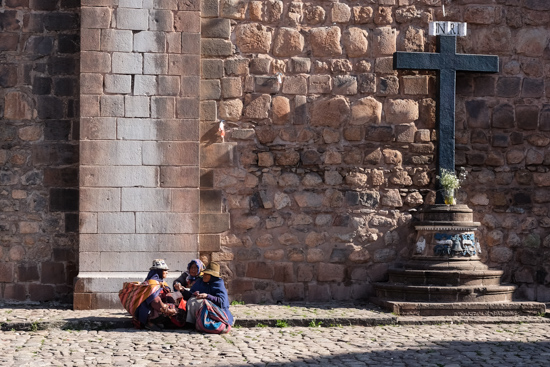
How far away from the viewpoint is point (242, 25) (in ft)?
28.2

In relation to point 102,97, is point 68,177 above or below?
below

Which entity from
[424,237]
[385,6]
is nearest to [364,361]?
[424,237]

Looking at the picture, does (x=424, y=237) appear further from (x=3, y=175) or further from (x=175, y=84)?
(x=3, y=175)

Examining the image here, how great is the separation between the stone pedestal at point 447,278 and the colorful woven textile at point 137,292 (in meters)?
2.47

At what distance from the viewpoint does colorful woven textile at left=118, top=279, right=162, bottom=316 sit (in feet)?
22.5

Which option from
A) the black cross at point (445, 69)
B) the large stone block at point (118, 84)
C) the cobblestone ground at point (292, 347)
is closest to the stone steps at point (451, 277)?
Answer: the cobblestone ground at point (292, 347)

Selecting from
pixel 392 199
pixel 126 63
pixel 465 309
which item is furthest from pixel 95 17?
pixel 465 309

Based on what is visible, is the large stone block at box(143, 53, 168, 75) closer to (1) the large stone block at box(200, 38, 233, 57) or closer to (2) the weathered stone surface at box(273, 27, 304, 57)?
(1) the large stone block at box(200, 38, 233, 57)

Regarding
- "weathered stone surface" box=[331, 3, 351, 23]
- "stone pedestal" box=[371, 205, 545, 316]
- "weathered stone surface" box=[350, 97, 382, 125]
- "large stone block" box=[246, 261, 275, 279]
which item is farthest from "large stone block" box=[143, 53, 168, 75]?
"stone pedestal" box=[371, 205, 545, 316]

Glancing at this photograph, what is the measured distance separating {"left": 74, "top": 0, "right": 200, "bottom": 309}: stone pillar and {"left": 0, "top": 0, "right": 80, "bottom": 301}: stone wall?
0.42 m

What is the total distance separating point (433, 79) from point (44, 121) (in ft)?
14.8

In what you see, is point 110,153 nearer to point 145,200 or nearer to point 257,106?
point 145,200

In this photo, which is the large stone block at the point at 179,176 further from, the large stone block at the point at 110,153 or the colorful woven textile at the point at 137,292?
the colorful woven textile at the point at 137,292

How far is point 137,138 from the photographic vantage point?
8.15 m
